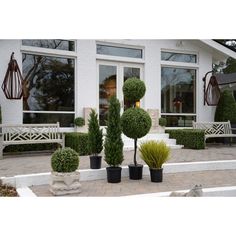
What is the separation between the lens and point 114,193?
4773 millimetres

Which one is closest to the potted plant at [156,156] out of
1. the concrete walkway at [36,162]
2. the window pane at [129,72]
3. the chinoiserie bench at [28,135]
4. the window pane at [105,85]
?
the concrete walkway at [36,162]

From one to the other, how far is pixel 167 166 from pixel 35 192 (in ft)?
9.24

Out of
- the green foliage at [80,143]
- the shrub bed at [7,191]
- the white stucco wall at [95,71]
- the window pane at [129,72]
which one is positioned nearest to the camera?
the shrub bed at [7,191]

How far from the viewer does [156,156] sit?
5.52 metres

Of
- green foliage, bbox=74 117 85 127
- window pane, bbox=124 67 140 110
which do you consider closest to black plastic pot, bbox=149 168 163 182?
green foliage, bbox=74 117 85 127

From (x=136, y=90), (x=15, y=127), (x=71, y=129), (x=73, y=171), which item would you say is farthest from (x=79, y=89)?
(x=73, y=171)

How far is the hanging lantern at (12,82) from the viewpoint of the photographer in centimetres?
842

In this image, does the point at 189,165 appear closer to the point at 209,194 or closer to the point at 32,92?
the point at 209,194

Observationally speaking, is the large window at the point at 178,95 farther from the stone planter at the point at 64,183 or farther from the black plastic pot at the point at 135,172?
the stone planter at the point at 64,183

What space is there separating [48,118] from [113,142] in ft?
14.5

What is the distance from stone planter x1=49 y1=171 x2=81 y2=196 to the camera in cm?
463

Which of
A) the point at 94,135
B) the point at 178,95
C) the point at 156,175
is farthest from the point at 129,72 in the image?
the point at 156,175

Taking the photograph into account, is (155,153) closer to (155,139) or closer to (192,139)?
(192,139)

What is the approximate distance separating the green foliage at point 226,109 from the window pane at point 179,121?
0.94 metres
